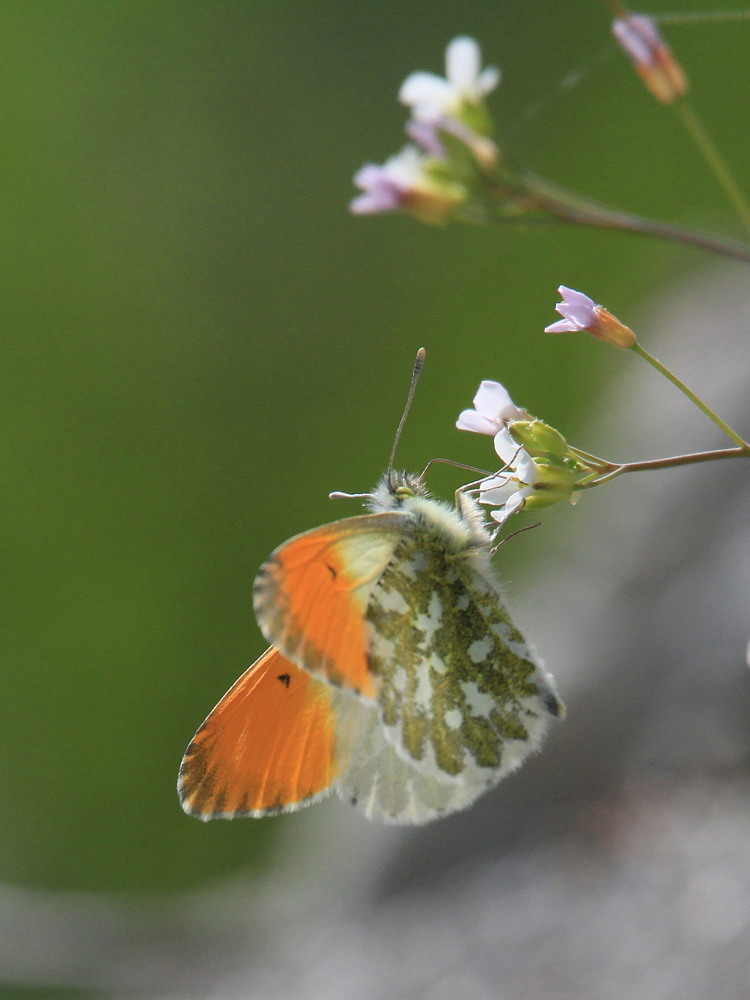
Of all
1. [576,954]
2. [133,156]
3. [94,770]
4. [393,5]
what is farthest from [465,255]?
[576,954]

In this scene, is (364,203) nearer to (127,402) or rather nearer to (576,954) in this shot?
(576,954)

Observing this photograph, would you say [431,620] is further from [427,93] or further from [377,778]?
[427,93]

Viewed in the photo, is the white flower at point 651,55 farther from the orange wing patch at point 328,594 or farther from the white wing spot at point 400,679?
the white wing spot at point 400,679

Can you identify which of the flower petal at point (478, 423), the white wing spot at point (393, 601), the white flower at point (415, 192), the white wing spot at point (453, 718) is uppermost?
the white flower at point (415, 192)

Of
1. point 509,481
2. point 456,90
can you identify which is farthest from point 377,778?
point 456,90

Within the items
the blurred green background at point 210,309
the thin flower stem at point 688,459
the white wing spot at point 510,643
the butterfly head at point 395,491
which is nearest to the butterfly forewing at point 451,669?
the white wing spot at point 510,643

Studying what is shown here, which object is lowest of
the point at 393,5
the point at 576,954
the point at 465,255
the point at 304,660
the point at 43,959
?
the point at 576,954
